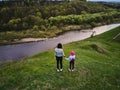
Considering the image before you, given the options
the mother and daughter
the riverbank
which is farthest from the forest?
the mother and daughter

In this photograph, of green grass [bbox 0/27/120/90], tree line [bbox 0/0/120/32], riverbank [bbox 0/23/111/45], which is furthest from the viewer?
tree line [bbox 0/0/120/32]

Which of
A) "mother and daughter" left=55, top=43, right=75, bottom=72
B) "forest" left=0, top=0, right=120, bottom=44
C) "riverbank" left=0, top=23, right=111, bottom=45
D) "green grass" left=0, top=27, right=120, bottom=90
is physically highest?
"mother and daughter" left=55, top=43, right=75, bottom=72

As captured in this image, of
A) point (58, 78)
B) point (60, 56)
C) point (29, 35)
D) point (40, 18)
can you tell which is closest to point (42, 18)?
point (40, 18)

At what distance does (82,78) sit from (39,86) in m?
4.77

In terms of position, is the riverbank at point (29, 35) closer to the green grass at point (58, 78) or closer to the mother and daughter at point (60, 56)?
the green grass at point (58, 78)

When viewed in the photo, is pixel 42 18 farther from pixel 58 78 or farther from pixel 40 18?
pixel 58 78

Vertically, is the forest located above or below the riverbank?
above

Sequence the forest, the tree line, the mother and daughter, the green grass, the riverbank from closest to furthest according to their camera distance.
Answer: the green grass, the mother and daughter, the riverbank, the forest, the tree line

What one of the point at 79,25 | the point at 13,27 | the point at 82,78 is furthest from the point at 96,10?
the point at 82,78

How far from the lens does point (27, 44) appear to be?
84688 millimetres

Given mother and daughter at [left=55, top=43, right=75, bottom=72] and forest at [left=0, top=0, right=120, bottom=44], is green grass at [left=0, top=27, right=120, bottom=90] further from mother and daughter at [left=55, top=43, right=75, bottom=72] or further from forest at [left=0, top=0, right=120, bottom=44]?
forest at [left=0, top=0, right=120, bottom=44]

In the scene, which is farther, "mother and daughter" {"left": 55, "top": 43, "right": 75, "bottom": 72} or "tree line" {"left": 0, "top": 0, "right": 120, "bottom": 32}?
"tree line" {"left": 0, "top": 0, "right": 120, "bottom": 32}

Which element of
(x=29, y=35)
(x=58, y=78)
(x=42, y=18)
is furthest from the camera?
(x=42, y=18)

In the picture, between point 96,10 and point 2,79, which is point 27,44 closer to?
point 2,79
